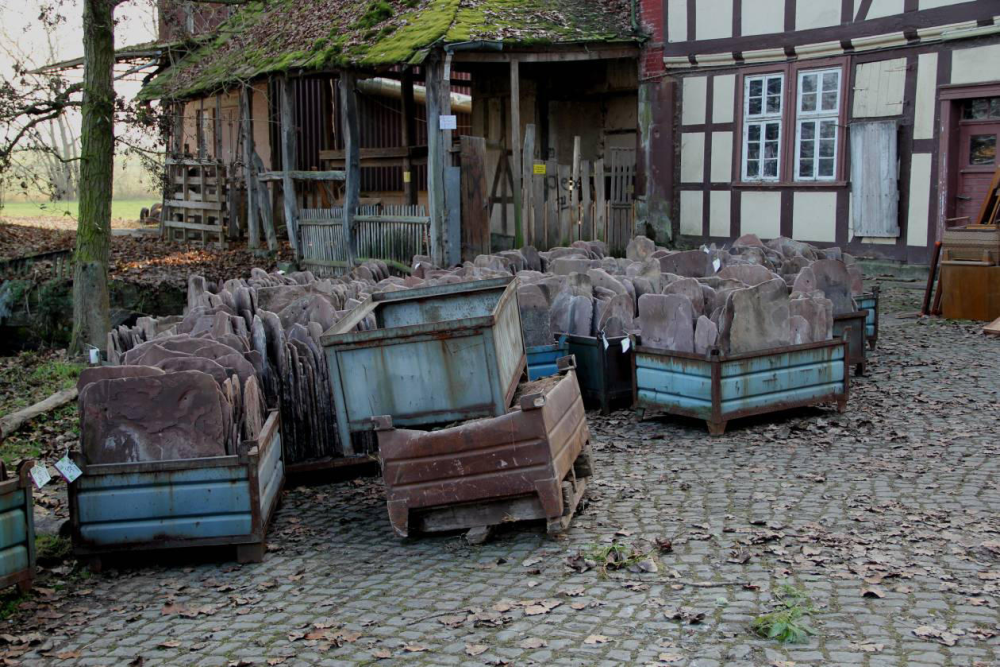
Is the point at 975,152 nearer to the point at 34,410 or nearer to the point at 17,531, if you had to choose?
the point at 34,410

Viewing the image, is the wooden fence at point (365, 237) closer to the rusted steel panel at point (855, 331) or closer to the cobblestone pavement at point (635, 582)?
the rusted steel panel at point (855, 331)

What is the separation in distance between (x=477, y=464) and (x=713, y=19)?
14.4 meters

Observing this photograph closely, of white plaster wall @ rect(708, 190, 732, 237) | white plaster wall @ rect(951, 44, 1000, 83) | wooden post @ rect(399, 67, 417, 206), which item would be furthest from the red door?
wooden post @ rect(399, 67, 417, 206)

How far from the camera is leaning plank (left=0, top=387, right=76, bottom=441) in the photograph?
28.7ft

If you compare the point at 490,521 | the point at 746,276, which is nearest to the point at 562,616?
the point at 490,521

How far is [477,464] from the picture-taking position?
5.57 metres

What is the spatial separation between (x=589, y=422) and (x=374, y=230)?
9.54 m

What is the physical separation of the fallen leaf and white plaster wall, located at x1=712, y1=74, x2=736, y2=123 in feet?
49.7

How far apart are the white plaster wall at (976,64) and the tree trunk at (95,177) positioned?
11.4 metres

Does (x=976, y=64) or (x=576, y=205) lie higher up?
(x=976, y=64)

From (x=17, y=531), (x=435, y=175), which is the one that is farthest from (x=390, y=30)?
(x=17, y=531)

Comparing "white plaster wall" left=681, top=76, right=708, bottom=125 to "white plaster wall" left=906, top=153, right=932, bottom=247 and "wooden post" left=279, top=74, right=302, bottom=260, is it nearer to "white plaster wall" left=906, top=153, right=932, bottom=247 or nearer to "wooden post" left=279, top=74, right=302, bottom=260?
"white plaster wall" left=906, top=153, right=932, bottom=247

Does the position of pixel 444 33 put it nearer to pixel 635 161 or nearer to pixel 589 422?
pixel 635 161

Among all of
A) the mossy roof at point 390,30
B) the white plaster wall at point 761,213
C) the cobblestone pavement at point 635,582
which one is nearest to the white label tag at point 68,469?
the cobblestone pavement at point 635,582
